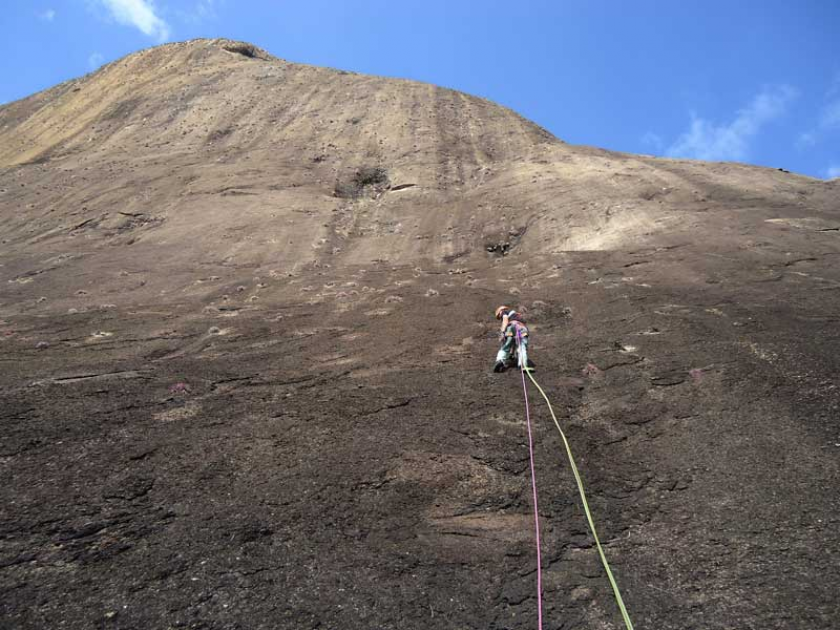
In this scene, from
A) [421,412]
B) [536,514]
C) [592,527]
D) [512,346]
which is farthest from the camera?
[512,346]

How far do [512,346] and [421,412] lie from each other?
10.9 ft

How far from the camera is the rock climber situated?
10.1m

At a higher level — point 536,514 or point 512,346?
point 512,346

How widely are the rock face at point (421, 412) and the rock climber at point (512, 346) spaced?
0.55 m

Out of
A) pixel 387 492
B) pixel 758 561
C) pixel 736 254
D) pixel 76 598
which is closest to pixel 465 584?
pixel 387 492

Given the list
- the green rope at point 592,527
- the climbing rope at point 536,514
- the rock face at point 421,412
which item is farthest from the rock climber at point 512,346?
the green rope at point 592,527

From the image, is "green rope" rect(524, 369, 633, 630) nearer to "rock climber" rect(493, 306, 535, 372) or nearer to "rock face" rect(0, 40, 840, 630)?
"rock face" rect(0, 40, 840, 630)

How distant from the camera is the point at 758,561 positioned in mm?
5129

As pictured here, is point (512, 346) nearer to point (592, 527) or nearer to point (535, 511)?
point (535, 511)

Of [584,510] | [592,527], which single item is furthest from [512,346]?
[592,527]

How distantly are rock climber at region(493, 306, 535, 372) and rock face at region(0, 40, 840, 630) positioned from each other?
55cm

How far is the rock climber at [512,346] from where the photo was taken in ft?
33.1

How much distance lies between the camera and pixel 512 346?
36.3ft

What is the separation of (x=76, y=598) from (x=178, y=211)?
2275 centimetres
